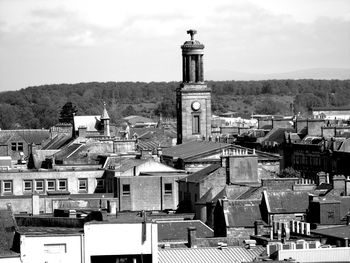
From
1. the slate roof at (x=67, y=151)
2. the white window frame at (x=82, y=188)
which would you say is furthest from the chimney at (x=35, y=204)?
the slate roof at (x=67, y=151)

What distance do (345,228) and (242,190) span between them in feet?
60.2

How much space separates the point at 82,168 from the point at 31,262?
2265 inches

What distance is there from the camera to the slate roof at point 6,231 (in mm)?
41853

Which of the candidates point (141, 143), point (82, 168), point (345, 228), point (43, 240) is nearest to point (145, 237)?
point (43, 240)

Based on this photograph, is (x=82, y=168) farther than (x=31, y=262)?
Yes

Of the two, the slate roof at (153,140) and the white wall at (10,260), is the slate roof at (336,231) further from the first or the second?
the slate roof at (153,140)

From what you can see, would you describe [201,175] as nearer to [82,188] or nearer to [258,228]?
[82,188]

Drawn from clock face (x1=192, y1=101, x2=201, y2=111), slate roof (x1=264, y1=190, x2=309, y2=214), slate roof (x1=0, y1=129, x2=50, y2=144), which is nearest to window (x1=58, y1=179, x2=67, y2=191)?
slate roof (x1=264, y1=190, x2=309, y2=214)

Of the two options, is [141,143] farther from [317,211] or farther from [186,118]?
[317,211]

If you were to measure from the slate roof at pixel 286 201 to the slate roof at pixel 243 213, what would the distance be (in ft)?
2.26

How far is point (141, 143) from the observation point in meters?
133

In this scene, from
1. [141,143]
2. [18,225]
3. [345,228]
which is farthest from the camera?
[141,143]

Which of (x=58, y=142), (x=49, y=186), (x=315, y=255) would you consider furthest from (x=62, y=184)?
→ (x=315, y=255)

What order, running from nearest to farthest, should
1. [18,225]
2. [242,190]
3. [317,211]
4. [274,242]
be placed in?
[18,225]
[274,242]
[317,211]
[242,190]
